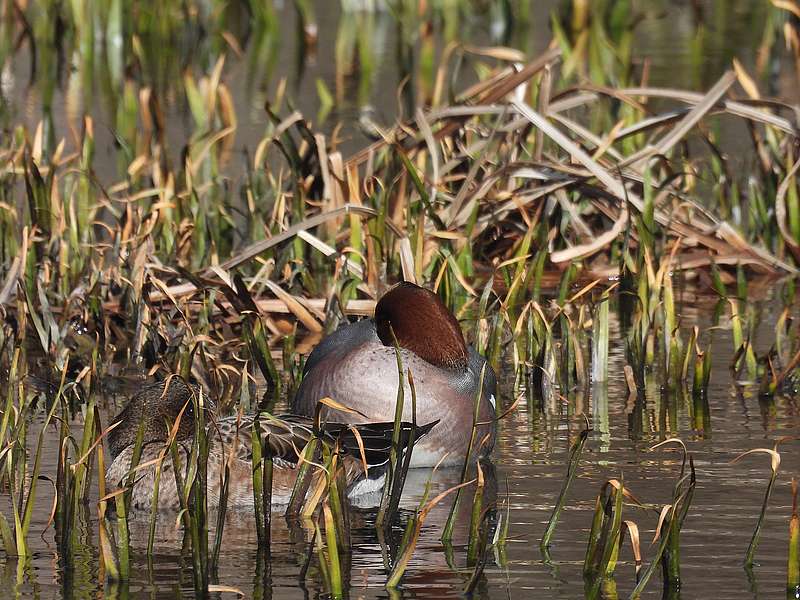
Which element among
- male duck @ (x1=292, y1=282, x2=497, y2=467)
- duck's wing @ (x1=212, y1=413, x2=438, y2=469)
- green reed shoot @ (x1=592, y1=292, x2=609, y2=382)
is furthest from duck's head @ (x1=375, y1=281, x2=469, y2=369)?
green reed shoot @ (x1=592, y1=292, x2=609, y2=382)

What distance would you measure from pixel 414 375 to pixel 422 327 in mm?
195

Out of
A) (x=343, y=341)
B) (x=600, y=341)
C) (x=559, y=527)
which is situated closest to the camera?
(x=559, y=527)

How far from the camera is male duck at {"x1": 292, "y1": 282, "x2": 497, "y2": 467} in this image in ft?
16.9

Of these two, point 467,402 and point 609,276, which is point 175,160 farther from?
point 467,402

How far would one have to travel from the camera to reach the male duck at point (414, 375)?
203 inches

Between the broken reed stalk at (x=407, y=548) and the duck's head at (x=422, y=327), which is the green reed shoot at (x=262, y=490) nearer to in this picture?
the broken reed stalk at (x=407, y=548)

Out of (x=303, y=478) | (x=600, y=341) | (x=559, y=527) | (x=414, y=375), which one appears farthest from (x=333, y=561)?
(x=600, y=341)

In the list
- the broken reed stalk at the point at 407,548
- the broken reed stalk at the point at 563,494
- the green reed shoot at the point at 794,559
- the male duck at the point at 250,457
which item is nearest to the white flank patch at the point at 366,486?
the male duck at the point at 250,457

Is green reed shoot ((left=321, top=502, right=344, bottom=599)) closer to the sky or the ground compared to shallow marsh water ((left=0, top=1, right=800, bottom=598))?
closer to the sky

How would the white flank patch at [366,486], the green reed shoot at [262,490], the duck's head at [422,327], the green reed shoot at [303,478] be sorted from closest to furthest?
the green reed shoot at [262,490] → the green reed shoot at [303,478] → the white flank patch at [366,486] → the duck's head at [422,327]

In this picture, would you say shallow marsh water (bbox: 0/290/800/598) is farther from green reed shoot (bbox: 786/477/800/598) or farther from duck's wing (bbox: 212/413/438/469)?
duck's wing (bbox: 212/413/438/469)

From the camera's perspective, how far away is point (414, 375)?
518cm

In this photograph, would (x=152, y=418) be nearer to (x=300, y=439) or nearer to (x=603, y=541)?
(x=300, y=439)

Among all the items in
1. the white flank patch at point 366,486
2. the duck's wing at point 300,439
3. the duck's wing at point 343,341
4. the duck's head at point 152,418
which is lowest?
the white flank patch at point 366,486
